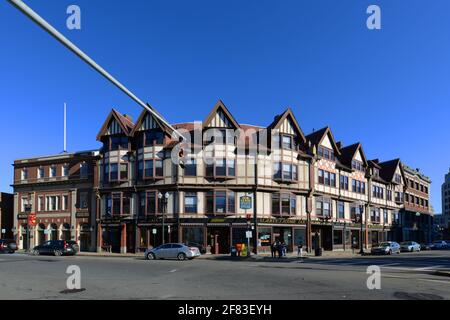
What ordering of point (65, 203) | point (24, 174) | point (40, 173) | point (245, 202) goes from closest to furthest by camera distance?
point (245, 202), point (65, 203), point (40, 173), point (24, 174)

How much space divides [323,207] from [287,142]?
9.50m

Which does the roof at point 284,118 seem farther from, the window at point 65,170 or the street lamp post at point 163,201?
the window at point 65,170

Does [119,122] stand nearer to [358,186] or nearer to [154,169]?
[154,169]

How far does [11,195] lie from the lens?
206 feet

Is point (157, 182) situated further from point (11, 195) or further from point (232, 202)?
point (11, 195)

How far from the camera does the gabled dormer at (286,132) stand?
48.2m

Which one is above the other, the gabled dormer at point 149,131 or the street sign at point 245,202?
the gabled dormer at point 149,131

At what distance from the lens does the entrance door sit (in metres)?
45.7

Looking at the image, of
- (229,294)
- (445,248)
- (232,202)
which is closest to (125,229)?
(232,202)

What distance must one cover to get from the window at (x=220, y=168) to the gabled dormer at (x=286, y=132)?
532 cm

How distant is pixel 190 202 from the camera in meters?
45.8

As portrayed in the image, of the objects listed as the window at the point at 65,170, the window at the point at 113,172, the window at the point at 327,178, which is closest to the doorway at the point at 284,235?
the window at the point at 327,178

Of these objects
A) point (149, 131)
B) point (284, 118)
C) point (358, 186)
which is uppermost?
point (284, 118)

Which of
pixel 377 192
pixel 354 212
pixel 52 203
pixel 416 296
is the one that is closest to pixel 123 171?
pixel 52 203
